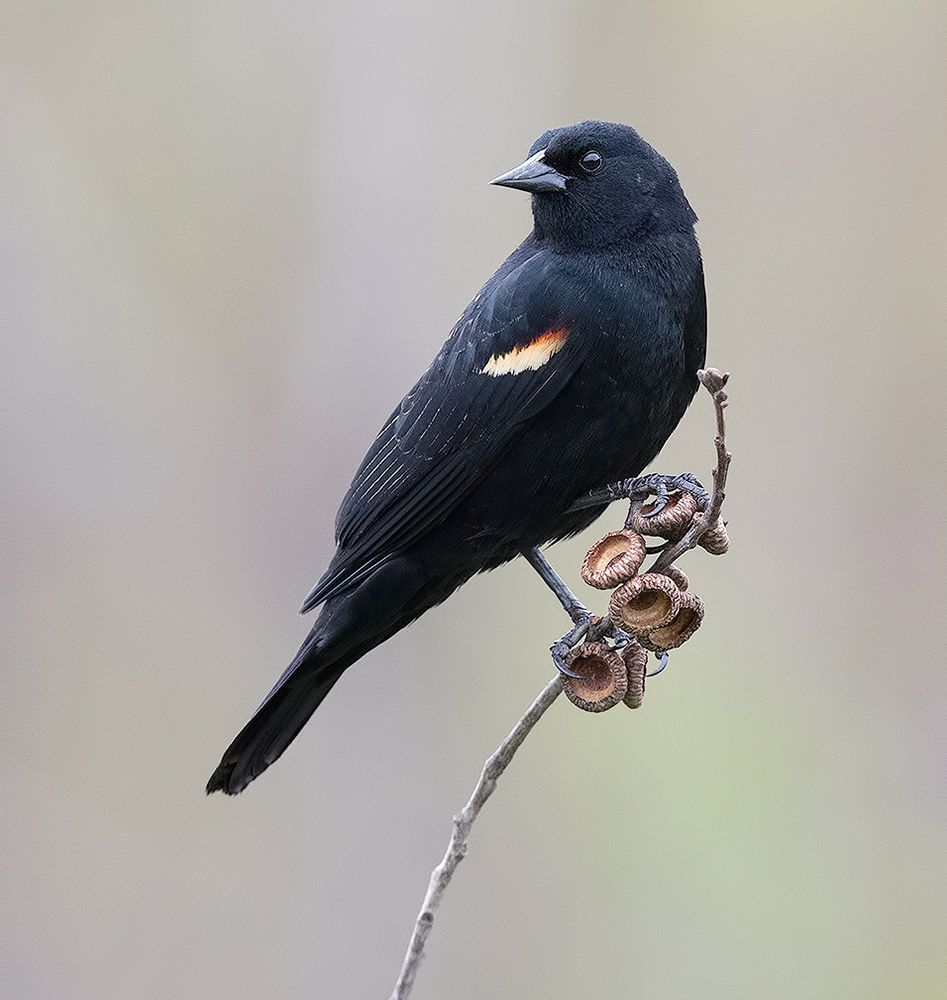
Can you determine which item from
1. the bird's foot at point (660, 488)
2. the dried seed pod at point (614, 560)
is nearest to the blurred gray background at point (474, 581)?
the bird's foot at point (660, 488)

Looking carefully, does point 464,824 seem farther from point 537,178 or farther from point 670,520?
point 537,178

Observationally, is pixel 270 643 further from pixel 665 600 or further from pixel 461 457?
pixel 665 600

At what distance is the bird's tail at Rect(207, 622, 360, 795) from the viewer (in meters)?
3.61

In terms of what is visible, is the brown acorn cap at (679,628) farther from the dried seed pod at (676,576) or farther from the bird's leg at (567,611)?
the bird's leg at (567,611)

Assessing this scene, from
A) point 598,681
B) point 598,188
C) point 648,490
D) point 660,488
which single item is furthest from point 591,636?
point 598,188

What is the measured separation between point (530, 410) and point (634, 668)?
0.72m

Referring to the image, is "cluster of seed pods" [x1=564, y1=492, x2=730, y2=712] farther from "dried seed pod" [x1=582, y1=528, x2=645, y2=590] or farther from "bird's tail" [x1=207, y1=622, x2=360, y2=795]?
"bird's tail" [x1=207, y1=622, x2=360, y2=795]

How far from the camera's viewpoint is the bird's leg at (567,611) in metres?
3.35

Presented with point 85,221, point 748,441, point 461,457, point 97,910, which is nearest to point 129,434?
point 85,221

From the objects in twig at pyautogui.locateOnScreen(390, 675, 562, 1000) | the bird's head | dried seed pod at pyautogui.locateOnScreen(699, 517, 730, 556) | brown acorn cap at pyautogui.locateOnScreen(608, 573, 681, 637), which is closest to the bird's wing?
the bird's head

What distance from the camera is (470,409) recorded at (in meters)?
3.57

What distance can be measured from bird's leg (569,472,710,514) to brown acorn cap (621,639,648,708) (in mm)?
277

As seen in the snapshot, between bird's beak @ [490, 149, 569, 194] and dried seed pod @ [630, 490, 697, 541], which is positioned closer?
dried seed pod @ [630, 490, 697, 541]

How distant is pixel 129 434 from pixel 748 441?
100 inches
